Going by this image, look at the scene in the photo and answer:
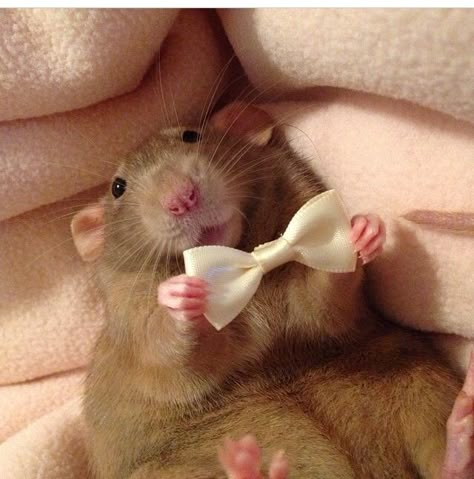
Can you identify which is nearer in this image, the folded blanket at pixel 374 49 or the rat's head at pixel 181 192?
the folded blanket at pixel 374 49

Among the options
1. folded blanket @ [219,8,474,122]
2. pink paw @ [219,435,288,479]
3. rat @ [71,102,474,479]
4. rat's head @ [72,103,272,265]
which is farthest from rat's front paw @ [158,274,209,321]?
folded blanket @ [219,8,474,122]

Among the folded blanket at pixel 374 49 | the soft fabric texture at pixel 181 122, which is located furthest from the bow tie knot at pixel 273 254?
the folded blanket at pixel 374 49

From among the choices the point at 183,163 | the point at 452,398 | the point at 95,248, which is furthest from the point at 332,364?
the point at 95,248

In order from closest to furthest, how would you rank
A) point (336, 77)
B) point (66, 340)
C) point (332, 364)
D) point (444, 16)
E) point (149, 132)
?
point (444, 16) < point (336, 77) < point (332, 364) < point (149, 132) < point (66, 340)

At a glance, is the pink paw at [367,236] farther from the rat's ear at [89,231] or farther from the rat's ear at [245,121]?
the rat's ear at [89,231]
